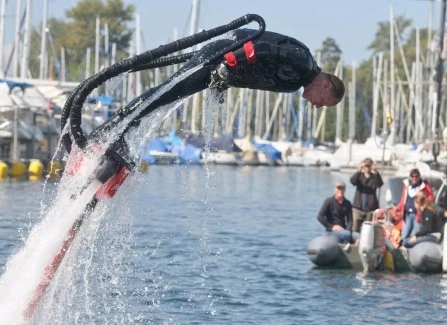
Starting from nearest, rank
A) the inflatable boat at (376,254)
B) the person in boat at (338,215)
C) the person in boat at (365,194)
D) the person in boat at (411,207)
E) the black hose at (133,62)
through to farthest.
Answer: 1. the black hose at (133,62)
2. the inflatable boat at (376,254)
3. the person in boat at (338,215)
4. the person in boat at (411,207)
5. the person in boat at (365,194)

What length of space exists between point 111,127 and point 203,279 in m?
9.18

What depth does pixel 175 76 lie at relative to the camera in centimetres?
1099

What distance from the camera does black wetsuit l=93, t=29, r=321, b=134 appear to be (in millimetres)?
10789

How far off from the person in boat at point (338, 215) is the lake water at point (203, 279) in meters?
0.88

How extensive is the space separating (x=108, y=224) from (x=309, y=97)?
2847 millimetres

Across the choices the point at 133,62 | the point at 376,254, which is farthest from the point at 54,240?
the point at 376,254

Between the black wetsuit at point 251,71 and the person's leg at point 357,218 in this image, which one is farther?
the person's leg at point 357,218

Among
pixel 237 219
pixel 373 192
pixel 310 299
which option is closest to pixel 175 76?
pixel 310 299

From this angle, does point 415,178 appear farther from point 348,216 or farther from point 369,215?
point 348,216

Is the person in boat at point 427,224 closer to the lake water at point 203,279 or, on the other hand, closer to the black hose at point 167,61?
the lake water at point 203,279

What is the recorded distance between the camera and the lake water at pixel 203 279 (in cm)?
1360

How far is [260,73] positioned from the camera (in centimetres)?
1088

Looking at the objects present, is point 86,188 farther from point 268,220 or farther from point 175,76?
point 268,220

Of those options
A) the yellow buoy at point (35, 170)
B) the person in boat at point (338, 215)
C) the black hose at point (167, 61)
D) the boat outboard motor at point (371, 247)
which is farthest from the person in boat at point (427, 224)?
the yellow buoy at point (35, 170)
